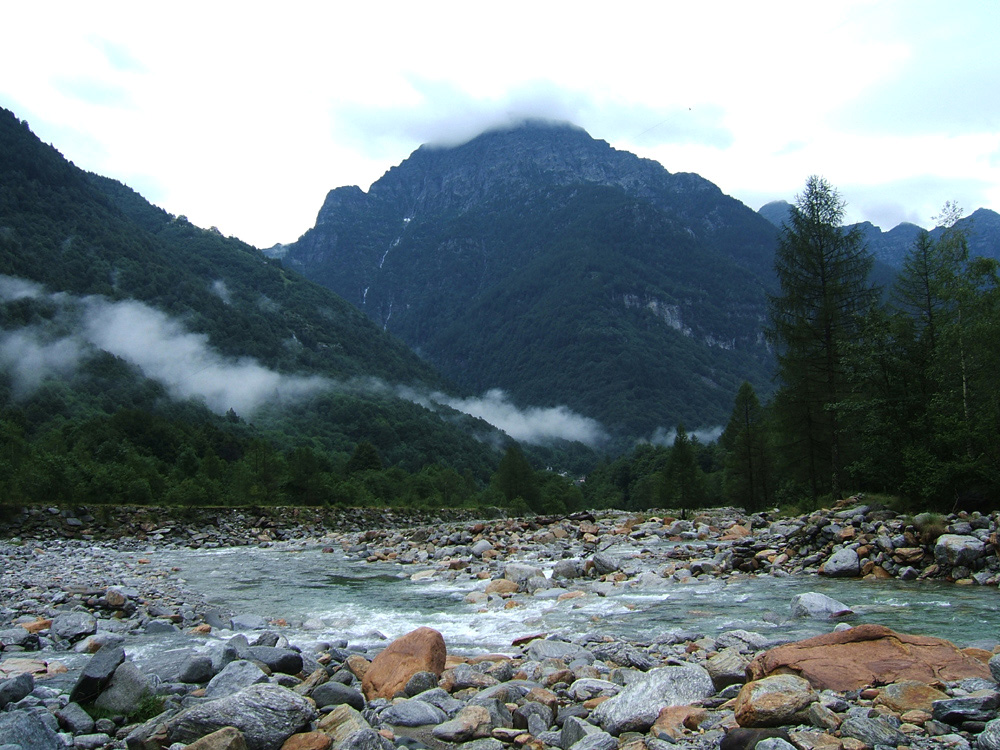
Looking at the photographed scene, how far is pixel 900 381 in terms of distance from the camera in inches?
806

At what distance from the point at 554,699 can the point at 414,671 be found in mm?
2002

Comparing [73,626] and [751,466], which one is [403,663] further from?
Answer: [751,466]

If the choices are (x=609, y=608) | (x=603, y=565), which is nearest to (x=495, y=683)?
(x=609, y=608)

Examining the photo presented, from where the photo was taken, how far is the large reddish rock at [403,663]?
24.3 feet

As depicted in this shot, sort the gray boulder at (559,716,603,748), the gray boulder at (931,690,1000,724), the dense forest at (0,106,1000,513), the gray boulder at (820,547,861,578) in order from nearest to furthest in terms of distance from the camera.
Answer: the gray boulder at (931,690,1000,724) < the gray boulder at (559,716,603,748) < the gray boulder at (820,547,861,578) < the dense forest at (0,106,1000,513)

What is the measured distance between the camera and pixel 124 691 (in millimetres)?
6531

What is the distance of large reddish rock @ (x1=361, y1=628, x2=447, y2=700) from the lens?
291 inches

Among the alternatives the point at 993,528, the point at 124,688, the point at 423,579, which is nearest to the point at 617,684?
the point at 124,688

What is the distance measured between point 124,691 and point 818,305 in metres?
29.9

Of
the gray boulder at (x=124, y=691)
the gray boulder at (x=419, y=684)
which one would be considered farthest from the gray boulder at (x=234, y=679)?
the gray boulder at (x=419, y=684)

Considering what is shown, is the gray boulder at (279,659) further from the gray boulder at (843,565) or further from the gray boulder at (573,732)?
the gray boulder at (843,565)

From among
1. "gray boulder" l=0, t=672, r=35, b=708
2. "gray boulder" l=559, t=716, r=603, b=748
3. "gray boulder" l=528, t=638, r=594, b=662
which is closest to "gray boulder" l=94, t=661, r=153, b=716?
"gray boulder" l=0, t=672, r=35, b=708

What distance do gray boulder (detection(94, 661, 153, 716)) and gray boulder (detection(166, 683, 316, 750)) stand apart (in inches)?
37.7

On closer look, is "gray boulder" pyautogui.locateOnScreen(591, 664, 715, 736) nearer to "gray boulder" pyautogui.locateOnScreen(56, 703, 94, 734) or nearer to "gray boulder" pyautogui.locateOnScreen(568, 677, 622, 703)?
"gray boulder" pyautogui.locateOnScreen(568, 677, 622, 703)
